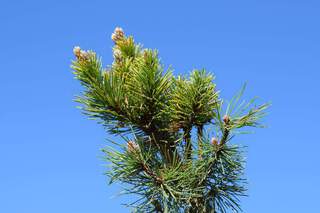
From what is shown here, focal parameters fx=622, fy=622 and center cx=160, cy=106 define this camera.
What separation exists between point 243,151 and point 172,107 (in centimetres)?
60

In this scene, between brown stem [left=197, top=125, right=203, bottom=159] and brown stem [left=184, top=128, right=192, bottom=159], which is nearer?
brown stem [left=197, top=125, right=203, bottom=159]

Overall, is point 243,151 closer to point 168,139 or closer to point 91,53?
point 168,139

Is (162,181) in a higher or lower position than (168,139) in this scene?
lower

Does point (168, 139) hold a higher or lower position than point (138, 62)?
lower

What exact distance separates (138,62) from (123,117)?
0.43m

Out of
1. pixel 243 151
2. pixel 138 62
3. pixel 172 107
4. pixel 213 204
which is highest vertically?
pixel 138 62

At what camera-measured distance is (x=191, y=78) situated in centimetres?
461

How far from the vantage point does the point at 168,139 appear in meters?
4.63

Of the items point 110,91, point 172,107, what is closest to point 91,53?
point 110,91

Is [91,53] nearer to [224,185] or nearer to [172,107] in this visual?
[172,107]

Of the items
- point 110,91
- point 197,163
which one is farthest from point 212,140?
point 110,91

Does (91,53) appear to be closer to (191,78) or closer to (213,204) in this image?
(191,78)

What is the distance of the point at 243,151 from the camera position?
447 centimetres

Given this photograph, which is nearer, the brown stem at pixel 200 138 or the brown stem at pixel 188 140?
the brown stem at pixel 200 138
